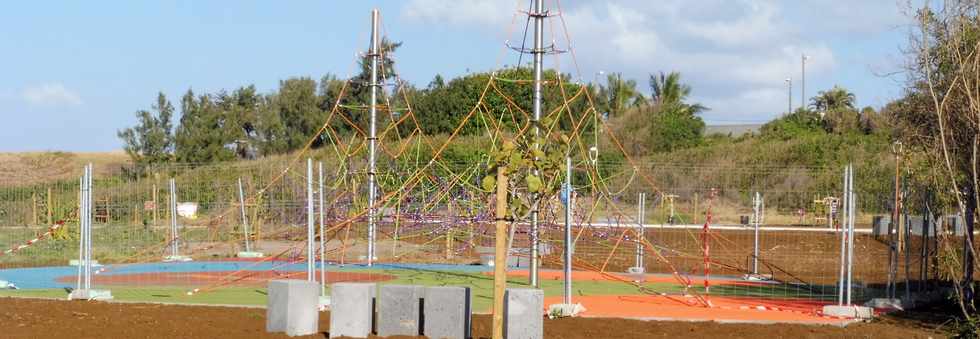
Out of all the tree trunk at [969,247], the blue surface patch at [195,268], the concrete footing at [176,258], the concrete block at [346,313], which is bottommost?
the blue surface patch at [195,268]

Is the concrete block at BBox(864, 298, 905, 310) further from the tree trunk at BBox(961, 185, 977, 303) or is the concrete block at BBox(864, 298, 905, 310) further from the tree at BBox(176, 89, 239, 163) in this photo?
the tree at BBox(176, 89, 239, 163)

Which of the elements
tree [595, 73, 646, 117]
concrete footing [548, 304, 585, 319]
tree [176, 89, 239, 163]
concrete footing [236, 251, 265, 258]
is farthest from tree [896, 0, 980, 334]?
tree [595, 73, 646, 117]

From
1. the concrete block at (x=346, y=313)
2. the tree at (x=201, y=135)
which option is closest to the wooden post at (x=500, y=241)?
the concrete block at (x=346, y=313)

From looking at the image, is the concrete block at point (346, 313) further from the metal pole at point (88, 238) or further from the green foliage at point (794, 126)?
the green foliage at point (794, 126)

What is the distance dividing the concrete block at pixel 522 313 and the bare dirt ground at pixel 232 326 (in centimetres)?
140

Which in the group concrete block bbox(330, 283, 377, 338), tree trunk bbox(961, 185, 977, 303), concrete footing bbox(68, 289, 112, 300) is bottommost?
concrete footing bbox(68, 289, 112, 300)

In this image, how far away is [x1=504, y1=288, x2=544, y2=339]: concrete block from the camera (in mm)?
10516

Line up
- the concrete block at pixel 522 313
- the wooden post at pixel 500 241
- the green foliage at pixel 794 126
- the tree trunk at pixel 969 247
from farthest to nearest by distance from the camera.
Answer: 1. the green foliage at pixel 794 126
2. the tree trunk at pixel 969 247
3. the concrete block at pixel 522 313
4. the wooden post at pixel 500 241

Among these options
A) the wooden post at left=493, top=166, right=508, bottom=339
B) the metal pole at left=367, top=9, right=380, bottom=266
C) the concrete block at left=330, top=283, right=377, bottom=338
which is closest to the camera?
the wooden post at left=493, top=166, right=508, bottom=339

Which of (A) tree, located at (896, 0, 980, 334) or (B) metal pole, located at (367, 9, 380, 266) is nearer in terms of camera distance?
(A) tree, located at (896, 0, 980, 334)

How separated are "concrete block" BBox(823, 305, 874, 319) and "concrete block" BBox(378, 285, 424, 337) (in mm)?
5803

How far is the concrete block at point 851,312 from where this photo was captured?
14.4m

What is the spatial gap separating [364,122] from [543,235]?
2539 centimetres

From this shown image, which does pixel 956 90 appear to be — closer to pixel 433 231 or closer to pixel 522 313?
pixel 522 313
